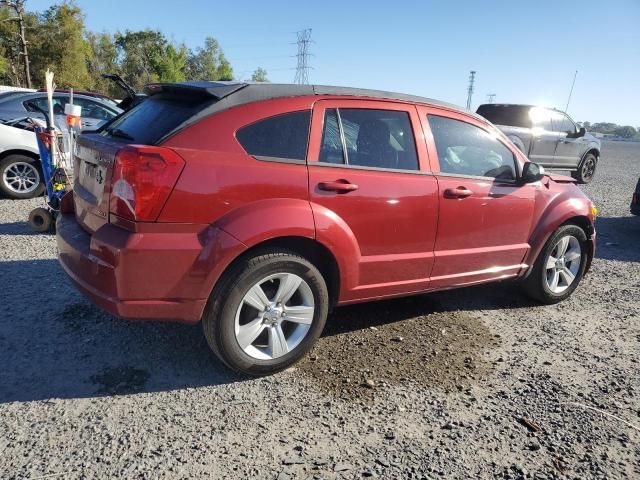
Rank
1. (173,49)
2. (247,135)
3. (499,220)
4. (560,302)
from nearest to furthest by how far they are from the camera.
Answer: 1. (247,135)
2. (499,220)
3. (560,302)
4. (173,49)

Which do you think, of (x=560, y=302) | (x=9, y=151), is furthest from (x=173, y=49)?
(x=560, y=302)

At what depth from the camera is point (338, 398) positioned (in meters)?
2.95

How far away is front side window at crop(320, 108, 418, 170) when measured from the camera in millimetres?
3219

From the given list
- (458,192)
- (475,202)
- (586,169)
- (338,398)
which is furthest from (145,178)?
(586,169)

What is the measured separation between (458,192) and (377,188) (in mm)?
766

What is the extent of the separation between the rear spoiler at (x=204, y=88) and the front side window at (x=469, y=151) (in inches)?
60.7

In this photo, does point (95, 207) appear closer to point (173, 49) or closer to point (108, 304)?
point (108, 304)

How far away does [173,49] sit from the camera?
66250 millimetres

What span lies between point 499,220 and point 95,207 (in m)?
3.01

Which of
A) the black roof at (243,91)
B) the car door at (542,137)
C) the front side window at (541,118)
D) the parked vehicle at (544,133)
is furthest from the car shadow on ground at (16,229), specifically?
the front side window at (541,118)

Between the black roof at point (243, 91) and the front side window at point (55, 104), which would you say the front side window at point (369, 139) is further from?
the front side window at point (55, 104)

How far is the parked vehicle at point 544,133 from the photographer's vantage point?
1245 centimetres

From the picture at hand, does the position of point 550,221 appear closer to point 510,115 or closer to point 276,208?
point 276,208

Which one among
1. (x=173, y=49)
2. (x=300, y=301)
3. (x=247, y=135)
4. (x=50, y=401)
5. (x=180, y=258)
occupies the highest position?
(x=173, y=49)
